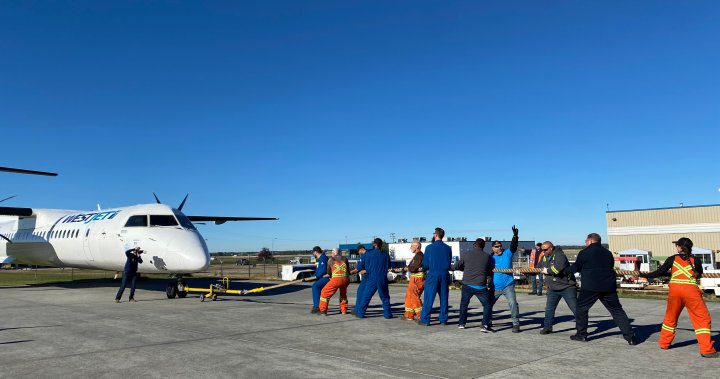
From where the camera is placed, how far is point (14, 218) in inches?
1013

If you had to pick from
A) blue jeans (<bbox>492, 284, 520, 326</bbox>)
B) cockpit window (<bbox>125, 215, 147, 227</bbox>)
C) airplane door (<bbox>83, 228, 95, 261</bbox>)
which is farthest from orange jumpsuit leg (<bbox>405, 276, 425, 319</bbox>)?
airplane door (<bbox>83, 228, 95, 261</bbox>)

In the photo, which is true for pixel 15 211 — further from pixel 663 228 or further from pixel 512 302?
pixel 663 228

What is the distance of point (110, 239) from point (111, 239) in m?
0.09

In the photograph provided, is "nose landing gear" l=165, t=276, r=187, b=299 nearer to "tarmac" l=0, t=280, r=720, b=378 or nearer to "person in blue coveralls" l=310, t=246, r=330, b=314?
"tarmac" l=0, t=280, r=720, b=378

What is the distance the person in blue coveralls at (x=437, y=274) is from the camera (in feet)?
33.7

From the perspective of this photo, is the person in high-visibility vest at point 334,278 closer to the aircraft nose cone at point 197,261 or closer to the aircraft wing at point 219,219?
the aircraft nose cone at point 197,261

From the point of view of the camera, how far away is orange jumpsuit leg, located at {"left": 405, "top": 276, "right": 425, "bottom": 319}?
11.0 metres

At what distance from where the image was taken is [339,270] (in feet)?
38.8

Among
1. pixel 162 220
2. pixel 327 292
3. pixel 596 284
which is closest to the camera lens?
pixel 596 284

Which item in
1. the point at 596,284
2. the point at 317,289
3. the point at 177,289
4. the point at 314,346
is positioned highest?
the point at 596,284

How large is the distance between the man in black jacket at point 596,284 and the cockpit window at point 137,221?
1300cm

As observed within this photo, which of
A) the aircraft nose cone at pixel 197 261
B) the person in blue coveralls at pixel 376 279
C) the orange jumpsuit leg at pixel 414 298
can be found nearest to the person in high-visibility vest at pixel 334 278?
the person in blue coveralls at pixel 376 279

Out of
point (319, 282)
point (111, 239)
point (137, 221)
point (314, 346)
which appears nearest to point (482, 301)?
point (314, 346)

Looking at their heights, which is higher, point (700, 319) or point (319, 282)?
point (319, 282)
